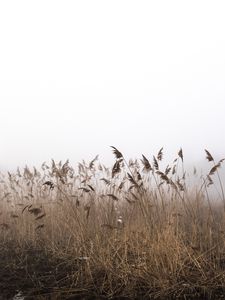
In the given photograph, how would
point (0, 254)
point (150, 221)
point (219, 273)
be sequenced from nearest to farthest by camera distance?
point (219, 273) < point (150, 221) < point (0, 254)

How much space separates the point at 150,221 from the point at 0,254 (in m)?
2.27

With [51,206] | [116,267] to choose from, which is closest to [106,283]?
[116,267]

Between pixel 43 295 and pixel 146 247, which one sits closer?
pixel 43 295

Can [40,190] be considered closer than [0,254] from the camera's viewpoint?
No

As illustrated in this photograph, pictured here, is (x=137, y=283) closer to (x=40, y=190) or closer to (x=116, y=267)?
(x=116, y=267)

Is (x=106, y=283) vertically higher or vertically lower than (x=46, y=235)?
lower

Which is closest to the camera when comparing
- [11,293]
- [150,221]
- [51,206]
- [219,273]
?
[219,273]

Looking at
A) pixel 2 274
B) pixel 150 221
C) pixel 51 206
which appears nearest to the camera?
pixel 150 221

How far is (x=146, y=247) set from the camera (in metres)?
4.50

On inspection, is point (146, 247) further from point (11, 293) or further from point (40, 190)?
point (40, 190)

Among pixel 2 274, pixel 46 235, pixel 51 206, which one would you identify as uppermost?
pixel 51 206

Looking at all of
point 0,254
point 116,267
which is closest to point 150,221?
point 116,267

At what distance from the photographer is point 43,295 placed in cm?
421

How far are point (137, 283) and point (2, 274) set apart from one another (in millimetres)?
1653
